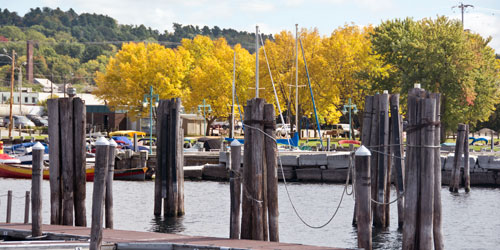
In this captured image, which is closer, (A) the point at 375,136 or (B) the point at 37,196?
(B) the point at 37,196

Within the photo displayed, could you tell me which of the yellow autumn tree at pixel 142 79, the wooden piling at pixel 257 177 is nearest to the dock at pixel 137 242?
the wooden piling at pixel 257 177

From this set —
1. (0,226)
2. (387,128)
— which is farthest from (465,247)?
(0,226)

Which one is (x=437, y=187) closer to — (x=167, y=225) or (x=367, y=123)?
(x=367, y=123)

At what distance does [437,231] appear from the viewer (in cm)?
1511

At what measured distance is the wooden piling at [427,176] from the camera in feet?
45.4

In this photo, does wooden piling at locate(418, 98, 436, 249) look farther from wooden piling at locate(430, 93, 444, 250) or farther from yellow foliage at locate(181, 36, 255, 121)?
yellow foliage at locate(181, 36, 255, 121)

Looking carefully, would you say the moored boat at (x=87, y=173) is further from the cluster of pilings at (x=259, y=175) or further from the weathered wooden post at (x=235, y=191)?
the cluster of pilings at (x=259, y=175)

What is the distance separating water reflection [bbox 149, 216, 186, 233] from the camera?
2389cm

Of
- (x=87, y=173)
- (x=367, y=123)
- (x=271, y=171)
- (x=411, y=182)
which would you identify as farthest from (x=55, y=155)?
(x=87, y=173)

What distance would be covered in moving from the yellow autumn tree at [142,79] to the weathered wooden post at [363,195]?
69546 mm

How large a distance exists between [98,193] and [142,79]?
70886 mm

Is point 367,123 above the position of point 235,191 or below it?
above

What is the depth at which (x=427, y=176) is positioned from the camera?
13.9m

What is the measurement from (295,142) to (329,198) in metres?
15.5
